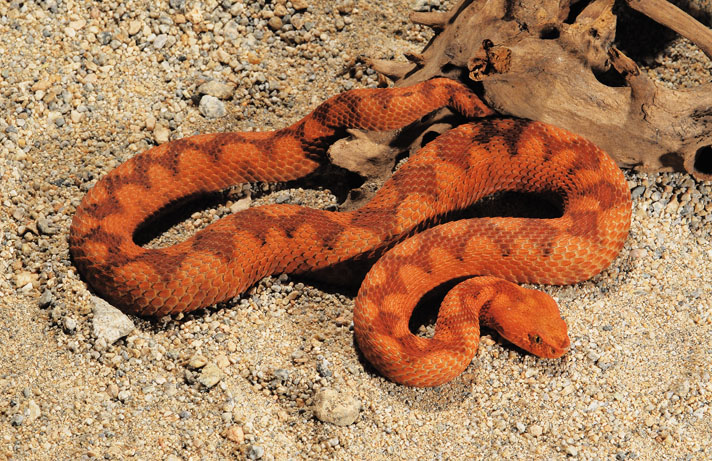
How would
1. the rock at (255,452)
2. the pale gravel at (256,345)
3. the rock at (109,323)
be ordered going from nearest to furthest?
the rock at (255,452) → the pale gravel at (256,345) → the rock at (109,323)

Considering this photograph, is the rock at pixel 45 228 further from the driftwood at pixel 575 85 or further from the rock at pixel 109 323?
the driftwood at pixel 575 85

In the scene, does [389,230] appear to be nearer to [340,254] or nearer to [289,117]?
[340,254]

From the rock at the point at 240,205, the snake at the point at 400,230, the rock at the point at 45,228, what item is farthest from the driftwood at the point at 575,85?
the rock at the point at 45,228

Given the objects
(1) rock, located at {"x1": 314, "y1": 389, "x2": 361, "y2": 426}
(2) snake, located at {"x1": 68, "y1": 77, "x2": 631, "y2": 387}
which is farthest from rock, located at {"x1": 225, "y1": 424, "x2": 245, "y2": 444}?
(2) snake, located at {"x1": 68, "y1": 77, "x2": 631, "y2": 387}

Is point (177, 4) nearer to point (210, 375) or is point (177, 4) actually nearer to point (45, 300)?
point (45, 300)

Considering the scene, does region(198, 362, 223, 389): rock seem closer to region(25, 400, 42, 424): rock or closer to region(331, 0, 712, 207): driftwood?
region(25, 400, 42, 424): rock

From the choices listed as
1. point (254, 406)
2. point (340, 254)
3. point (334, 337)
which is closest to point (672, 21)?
point (340, 254)
